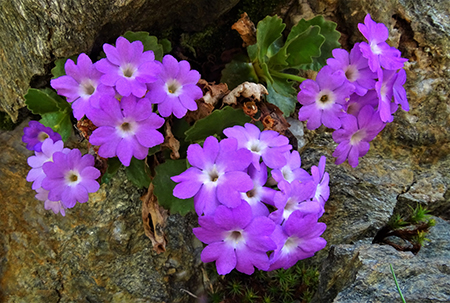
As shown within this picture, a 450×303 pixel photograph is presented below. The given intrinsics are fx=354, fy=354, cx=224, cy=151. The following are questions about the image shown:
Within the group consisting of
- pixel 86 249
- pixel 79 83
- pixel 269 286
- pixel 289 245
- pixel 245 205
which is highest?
pixel 79 83

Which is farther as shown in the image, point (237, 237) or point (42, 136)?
point (42, 136)

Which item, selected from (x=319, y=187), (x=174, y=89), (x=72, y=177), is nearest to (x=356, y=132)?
(x=319, y=187)

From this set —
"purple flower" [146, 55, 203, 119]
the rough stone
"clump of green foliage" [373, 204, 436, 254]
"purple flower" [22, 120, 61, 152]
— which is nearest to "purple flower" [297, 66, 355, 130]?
"purple flower" [146, 55, 203, 119]

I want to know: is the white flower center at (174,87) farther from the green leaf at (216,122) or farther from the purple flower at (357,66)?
the purple flower at (357,66)

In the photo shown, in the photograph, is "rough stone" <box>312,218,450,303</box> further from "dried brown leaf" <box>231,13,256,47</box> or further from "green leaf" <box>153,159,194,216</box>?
"dried brown leaf" <box>231,13,256,47</box>

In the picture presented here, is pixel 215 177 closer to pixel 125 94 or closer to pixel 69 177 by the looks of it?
pixel 125 94

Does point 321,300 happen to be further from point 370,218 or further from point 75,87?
point 75,87

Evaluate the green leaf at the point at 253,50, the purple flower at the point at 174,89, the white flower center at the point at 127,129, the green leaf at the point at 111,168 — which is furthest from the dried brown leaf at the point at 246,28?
the green leaf at the point at 111,168

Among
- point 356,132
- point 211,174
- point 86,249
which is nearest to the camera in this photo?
point 211,174
